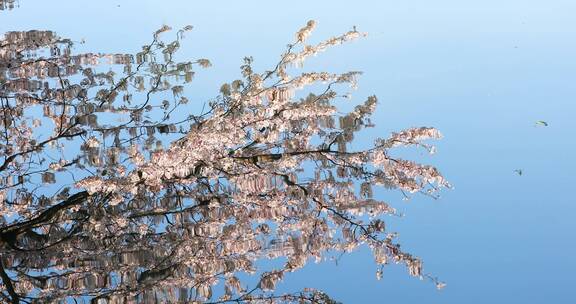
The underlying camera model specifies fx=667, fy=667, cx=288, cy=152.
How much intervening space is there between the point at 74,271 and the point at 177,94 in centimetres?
271

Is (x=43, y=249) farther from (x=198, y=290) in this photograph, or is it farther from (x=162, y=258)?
(x=198, y=290)

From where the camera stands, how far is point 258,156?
285 inches

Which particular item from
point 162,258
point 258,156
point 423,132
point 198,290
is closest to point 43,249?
point 162,258

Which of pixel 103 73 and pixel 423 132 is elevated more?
pixel 103 73

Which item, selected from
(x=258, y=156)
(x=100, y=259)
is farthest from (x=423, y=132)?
(x=100, y=259)

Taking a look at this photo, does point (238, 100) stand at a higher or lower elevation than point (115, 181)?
higher

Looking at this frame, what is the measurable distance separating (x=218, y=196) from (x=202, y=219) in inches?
13.3

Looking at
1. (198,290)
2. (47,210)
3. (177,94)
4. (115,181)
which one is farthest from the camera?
(177,94)

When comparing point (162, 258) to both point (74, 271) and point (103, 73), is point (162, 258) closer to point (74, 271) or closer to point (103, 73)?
point (74, 271)

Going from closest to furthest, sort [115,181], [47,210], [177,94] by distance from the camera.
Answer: [115,181], [47,210], [177,94]

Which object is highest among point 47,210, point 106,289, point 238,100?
point 238,100

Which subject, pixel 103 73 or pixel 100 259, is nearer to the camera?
pixel 100 259

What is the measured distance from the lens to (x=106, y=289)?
7.46 metres

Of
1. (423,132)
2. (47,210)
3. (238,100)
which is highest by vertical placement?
(238,100)
